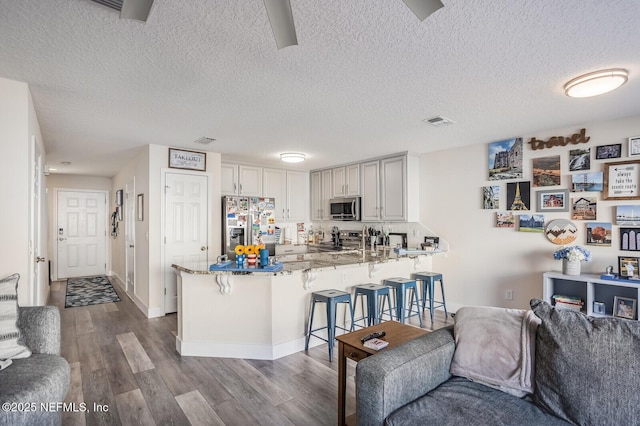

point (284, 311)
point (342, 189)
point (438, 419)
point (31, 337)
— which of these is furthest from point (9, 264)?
point (342, 189)

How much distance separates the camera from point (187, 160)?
4.71m

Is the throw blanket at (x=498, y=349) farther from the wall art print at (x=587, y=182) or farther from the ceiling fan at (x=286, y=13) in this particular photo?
the wall art print at (x=587, y=182)

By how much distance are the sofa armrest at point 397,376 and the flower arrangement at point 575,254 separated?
2.58m

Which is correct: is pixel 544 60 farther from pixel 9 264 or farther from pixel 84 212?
pixel 84 212

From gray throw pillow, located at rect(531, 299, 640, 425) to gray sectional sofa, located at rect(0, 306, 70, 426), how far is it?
2393 millimetres

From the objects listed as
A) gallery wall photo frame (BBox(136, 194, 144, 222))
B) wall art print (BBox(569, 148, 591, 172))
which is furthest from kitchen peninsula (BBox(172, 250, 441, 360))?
wall art print (BBox(569, 148, 591, 172))

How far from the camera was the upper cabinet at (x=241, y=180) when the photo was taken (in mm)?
5602

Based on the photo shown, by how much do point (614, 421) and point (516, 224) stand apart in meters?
3.17

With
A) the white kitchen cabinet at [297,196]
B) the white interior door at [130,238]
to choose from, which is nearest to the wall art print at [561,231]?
the white kitchen cabinet at [297,196]

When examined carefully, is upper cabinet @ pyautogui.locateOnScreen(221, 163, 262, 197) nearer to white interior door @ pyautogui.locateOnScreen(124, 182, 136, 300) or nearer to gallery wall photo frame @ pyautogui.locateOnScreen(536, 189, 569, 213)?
white interior door @ pyautogui.locateOnScreen(124, 182, 136, 300)

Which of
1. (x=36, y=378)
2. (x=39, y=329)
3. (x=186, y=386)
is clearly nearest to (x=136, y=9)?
(x=36, y=378)

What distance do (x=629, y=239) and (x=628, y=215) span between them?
0.24 meters

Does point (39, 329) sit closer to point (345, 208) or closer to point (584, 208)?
point (345, 208)

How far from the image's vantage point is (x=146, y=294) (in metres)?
4.55
